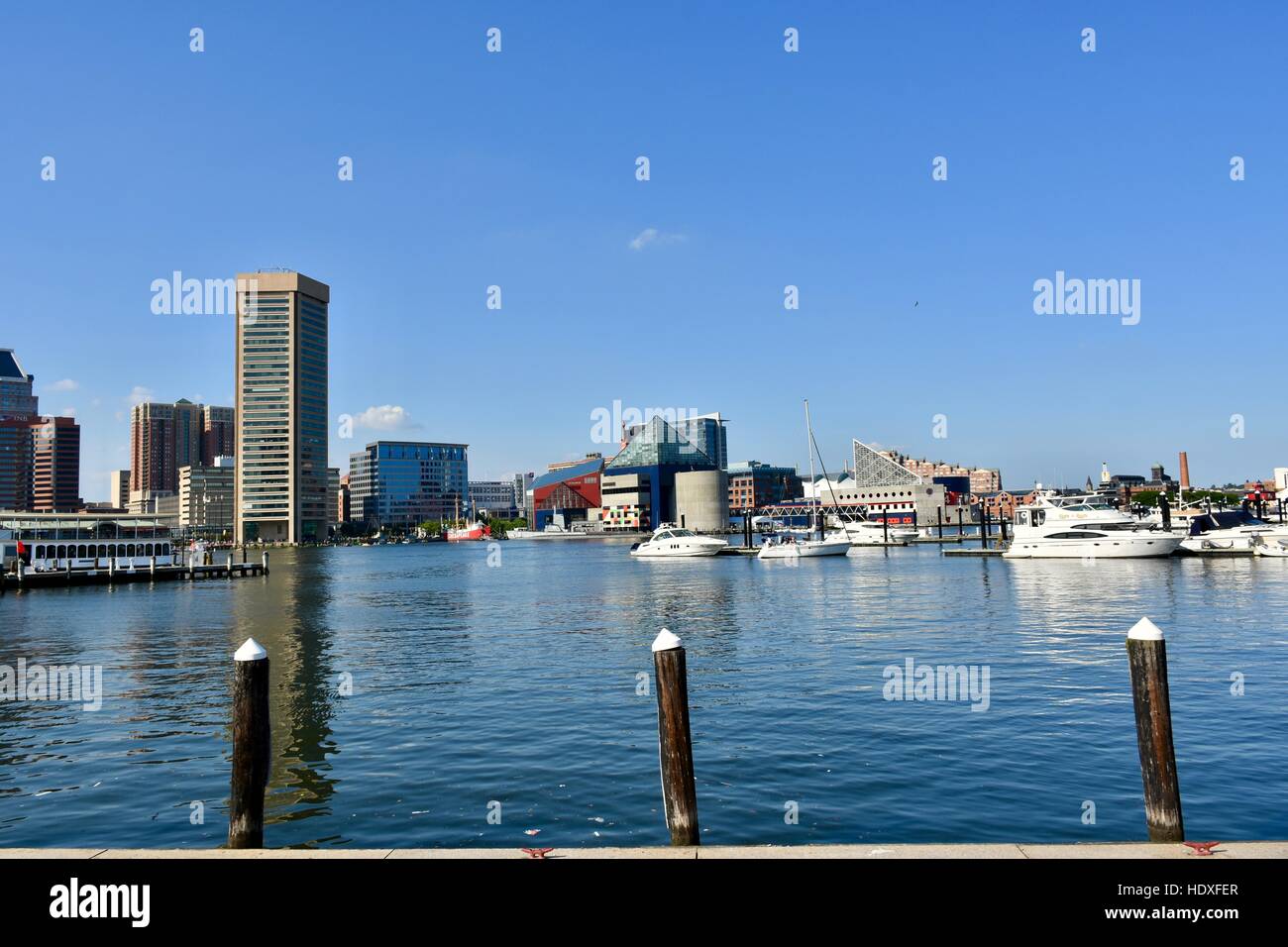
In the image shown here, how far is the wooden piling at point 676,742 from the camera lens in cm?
876

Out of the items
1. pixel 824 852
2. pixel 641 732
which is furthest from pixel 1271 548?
pixel 824 852

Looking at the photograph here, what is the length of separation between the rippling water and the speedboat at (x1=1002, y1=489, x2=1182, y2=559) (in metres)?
33.4

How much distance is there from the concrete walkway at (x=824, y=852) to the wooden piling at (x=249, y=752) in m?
1.15

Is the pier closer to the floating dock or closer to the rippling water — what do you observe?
the floating dock

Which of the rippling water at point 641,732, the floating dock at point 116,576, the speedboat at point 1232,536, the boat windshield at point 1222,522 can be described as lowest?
the rippling water at point 641,732

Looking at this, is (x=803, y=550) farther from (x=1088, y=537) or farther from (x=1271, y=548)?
(x=1271, y=548)

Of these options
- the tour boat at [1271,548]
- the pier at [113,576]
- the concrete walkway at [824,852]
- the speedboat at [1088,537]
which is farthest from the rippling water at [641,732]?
the tour boat at [1271,548]

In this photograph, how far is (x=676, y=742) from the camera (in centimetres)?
891

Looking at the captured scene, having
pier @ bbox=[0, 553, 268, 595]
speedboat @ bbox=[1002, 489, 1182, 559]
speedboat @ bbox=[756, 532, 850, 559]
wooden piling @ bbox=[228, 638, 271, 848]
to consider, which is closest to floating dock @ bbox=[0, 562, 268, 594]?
pier @ bbox=[0, 553, 268, 595]

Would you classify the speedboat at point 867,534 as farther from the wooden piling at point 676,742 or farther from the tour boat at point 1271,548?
the wooden piling at point 676,742

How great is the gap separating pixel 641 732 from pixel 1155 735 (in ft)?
37.0
